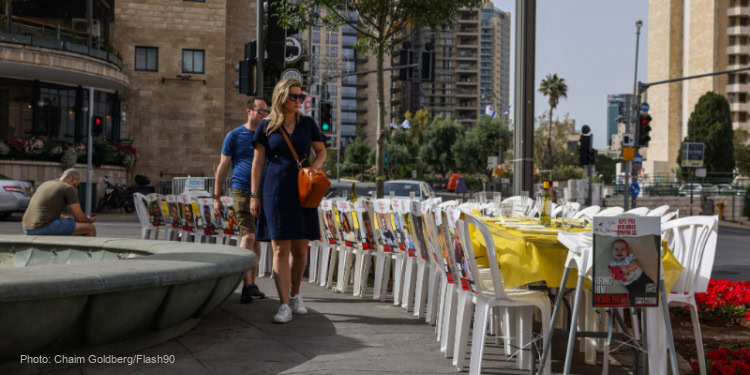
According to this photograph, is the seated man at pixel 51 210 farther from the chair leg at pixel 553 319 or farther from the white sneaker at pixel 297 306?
the chair leg at pixel 553 319

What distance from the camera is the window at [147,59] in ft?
127

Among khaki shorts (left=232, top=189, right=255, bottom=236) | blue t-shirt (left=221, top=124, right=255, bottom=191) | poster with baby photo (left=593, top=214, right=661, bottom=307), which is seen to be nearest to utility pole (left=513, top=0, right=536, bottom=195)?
blue t-shirt (left=221, top=124, right=255, bottom=191)

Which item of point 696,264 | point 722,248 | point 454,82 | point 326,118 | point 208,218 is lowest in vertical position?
point 722,248

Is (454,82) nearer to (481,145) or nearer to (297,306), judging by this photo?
(481,145)

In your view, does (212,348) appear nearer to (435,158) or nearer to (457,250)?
(457,250)

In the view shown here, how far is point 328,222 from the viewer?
410 inches

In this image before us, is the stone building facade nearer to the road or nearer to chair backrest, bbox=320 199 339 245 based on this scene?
the road

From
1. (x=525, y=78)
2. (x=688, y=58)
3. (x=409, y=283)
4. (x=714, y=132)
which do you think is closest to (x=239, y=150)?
(x=409, y=283)

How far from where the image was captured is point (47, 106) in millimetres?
34312

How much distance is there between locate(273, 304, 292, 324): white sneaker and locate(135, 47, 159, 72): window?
33563 millimetres

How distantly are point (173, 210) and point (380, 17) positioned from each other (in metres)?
5.38

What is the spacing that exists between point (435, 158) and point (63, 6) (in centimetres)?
5052

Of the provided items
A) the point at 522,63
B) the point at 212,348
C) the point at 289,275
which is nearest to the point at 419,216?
the point at 289,275

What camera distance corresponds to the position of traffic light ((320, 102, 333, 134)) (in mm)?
19823
